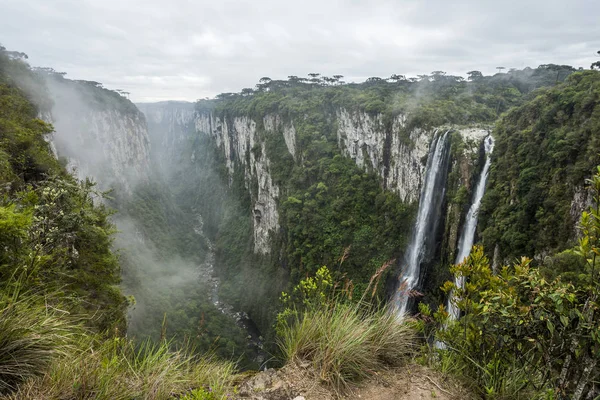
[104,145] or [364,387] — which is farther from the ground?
[104,145]

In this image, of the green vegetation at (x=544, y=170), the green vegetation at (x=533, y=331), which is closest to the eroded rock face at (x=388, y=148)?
the green vegetation at (x=544, y=170)

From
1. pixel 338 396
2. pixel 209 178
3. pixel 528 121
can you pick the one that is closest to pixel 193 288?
pixel 528 121

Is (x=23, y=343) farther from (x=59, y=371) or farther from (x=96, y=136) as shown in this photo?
(x=96, y=136)

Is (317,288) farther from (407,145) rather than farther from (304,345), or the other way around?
(407,145)

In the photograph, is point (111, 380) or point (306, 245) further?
point (306, 245)

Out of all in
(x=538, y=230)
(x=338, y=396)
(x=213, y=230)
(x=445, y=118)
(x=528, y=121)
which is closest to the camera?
(x=338, y=396)

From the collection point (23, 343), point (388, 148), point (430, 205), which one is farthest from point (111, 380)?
point (388, 148)

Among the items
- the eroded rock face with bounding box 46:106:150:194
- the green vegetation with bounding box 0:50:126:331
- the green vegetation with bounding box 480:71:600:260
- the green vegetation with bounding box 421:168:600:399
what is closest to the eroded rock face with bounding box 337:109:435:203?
the green vegetation with bounding box 480:71:600:260
